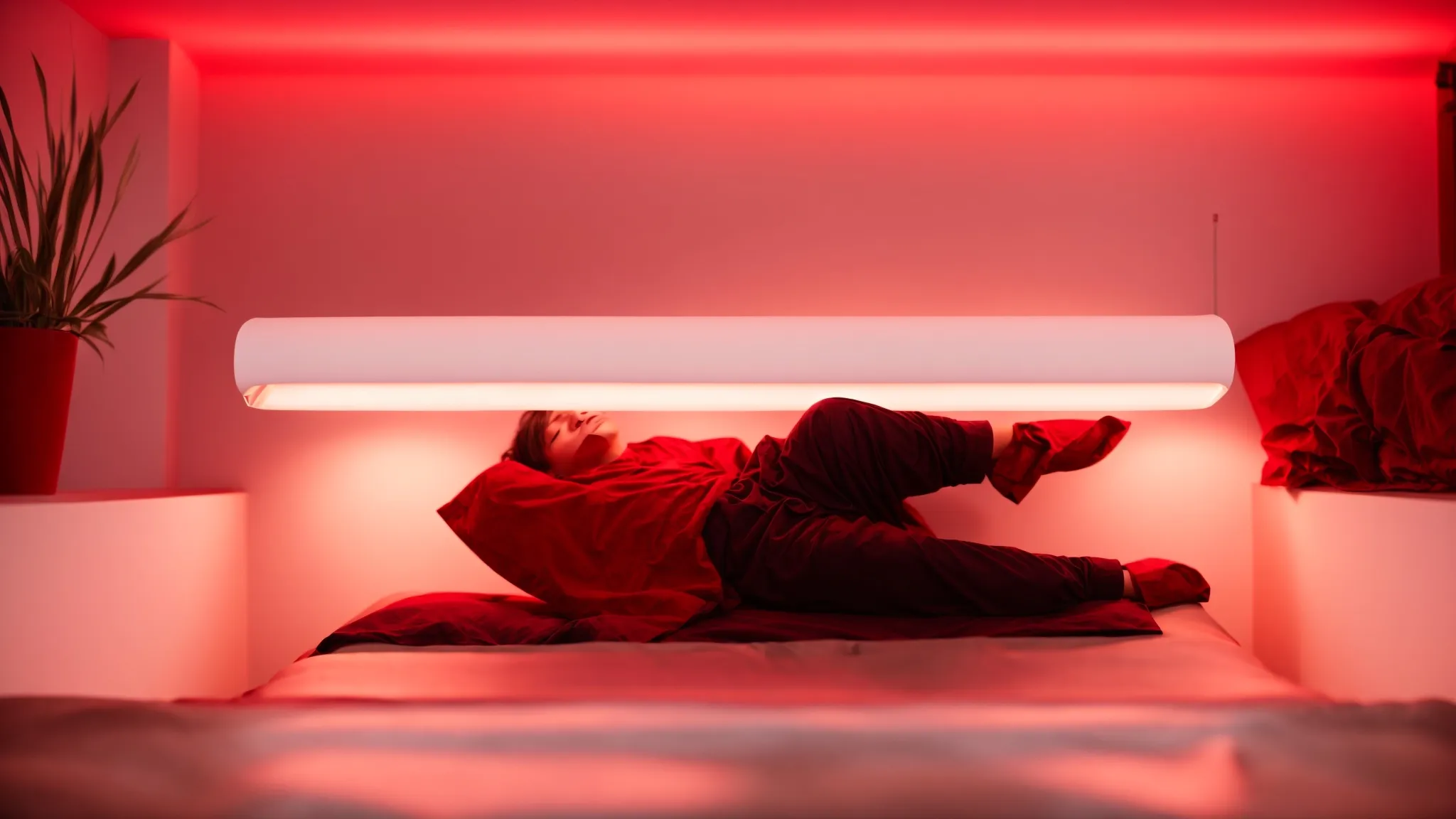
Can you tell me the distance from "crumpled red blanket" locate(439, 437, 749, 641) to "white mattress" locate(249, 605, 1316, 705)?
0.83ft

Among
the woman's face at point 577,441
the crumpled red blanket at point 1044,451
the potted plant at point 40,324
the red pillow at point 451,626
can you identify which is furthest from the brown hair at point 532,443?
the crumpled red blanket at point 1044,451

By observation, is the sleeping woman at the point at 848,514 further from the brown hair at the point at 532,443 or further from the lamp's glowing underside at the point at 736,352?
the lamp's glowing underside at the point at 736,352

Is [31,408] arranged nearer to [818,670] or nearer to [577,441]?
[577,441]

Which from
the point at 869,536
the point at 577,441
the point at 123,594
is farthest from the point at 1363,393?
the point at 123,594

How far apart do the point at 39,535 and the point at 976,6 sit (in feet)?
7.74

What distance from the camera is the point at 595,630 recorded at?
2.09 m

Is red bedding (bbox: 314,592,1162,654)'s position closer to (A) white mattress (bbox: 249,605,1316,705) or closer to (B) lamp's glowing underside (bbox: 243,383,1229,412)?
(A) white mattress (bbox: 249,605,1316,705)

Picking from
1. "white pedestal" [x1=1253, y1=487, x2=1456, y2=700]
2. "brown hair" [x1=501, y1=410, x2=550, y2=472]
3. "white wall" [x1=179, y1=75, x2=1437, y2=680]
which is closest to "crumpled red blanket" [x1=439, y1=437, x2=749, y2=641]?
"brown hair" [x1=501, y1=410, x2=550, y2=472]

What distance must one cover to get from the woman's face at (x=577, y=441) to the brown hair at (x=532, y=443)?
0.04 ft

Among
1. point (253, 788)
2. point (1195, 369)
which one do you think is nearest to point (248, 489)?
point (253, 788)

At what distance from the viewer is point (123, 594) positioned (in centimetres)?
212

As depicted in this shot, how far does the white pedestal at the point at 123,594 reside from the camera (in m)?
1.80

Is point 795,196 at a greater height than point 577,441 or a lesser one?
greater

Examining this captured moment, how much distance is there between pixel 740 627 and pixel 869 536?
1.18 feet
